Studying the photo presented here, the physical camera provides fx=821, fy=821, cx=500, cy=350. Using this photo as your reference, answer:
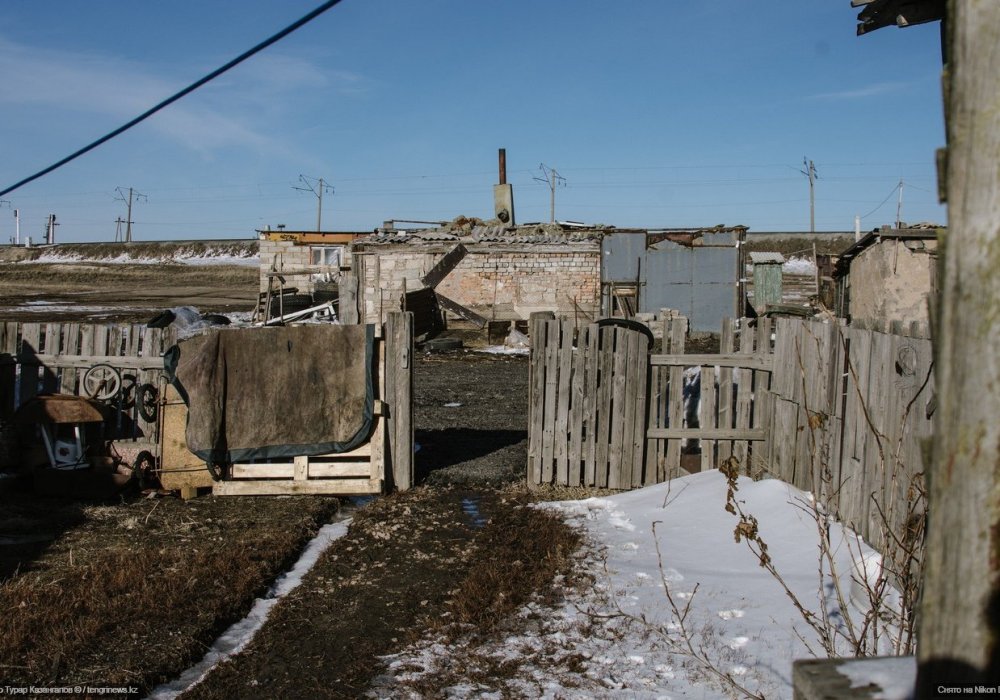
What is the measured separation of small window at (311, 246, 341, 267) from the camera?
30484mm

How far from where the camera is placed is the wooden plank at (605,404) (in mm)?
7488

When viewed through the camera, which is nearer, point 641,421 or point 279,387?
point 641,421

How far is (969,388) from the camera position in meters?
1.47

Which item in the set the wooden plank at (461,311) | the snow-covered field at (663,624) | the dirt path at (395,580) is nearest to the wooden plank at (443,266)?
the wooden plank at (461,311)

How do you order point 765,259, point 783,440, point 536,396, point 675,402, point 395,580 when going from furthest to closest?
point 765,259, point 536,396, point 675,402, point 783,440, point 395,580

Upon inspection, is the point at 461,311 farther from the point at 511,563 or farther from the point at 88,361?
the point at 511,563

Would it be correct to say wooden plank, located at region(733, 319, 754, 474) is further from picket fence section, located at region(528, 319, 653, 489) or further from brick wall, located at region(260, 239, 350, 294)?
brick wall, located at region(260, 239, 350, 294)

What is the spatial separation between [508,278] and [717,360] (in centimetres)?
1807

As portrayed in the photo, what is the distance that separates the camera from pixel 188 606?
4914mm

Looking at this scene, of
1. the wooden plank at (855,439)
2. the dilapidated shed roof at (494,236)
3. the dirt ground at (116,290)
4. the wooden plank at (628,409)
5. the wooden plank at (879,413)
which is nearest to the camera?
the wooden plank at (879,413)

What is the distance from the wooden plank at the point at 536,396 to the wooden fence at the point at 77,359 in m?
3.48

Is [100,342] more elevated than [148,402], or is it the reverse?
[100,342]

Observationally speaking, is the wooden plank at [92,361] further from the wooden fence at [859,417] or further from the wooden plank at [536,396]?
the wooden fence at [859,417]

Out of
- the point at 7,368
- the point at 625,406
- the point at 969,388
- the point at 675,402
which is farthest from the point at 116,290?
the point at 969,388
